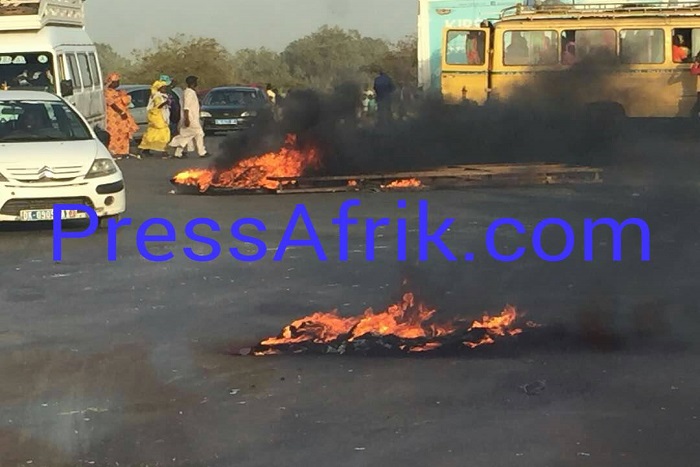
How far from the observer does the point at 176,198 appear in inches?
639

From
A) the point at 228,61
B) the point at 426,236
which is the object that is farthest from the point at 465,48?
the point at 228,61

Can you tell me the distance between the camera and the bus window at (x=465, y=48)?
22.0 meters

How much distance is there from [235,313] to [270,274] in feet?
5.30

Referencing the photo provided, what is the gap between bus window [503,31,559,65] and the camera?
21156 mm

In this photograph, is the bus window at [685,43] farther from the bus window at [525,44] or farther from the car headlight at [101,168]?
the car headlight at [101,168]

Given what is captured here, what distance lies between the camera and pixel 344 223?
42.8 feet

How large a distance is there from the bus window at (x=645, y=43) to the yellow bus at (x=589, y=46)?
0.02 meters

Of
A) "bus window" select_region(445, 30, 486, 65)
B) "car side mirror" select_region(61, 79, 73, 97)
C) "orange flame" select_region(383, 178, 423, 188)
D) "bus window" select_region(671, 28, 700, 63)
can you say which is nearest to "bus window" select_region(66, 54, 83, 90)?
"car side mirror" select_region(61, 79, 73, 97)

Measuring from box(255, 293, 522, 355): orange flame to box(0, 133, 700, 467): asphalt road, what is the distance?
16cm

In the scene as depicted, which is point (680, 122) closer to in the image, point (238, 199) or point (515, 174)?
point (515, 174)

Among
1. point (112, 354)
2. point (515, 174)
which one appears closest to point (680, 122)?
point (515, 174)

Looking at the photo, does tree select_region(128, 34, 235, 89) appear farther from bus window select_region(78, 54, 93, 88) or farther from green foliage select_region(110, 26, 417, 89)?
bus window select_region(78, 54, 93, 88)

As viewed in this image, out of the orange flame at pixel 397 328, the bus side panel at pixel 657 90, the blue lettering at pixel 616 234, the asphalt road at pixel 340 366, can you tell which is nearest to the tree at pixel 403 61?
the bus side panel at pixel 657 90

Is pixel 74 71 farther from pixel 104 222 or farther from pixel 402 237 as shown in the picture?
pixel 402 237
